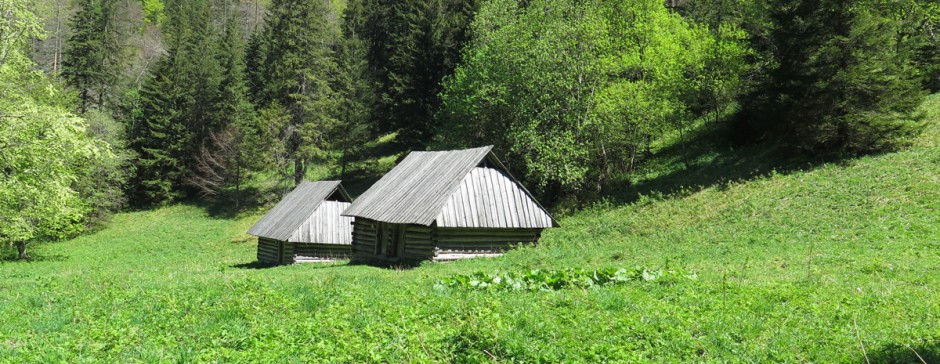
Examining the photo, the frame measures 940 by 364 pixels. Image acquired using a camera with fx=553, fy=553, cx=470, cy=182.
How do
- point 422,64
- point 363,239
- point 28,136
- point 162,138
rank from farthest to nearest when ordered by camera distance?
point 162,138 → point 422,64 → point 363,239 → point 28,136

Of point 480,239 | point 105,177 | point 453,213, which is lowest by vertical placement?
point 480,239

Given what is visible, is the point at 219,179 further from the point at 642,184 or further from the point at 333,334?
the point at 333,334

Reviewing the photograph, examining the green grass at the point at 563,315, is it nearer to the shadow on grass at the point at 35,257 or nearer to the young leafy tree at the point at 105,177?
the shadow on grass at the point at 35,257

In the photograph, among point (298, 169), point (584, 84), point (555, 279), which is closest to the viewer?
point (555, 279)

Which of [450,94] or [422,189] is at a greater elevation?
[450,94]

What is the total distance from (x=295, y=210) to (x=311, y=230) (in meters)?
3.04

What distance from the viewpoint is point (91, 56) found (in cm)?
5678

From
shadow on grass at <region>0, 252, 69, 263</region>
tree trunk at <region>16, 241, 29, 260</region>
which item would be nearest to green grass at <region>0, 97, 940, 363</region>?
shadow on grass at <region>0, 252, 69, 263</region>

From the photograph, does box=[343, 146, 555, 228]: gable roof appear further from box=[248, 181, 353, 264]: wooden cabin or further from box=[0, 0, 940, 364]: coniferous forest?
box=[248, 181, 353, 264]: wooden cabin

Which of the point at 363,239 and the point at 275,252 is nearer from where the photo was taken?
the point at 363,239

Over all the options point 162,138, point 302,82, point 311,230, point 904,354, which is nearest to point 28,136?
point 311,230

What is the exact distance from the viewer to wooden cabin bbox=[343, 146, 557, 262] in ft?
74.7

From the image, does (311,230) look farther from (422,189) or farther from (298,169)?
(298,169)

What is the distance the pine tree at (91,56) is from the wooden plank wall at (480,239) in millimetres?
49863
